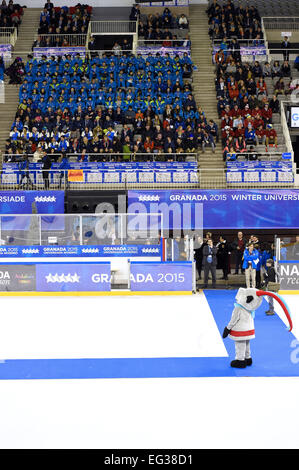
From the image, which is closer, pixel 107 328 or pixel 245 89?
pixel 107 328

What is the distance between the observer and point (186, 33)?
1353 inches

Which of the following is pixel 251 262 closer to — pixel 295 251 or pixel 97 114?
pixel 295 251

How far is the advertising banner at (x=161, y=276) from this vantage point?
19.0m

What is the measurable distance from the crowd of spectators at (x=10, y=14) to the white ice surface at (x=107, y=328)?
2265 centimetres

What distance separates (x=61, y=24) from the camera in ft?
114

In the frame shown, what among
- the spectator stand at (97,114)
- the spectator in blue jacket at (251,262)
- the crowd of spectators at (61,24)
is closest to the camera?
the spectator in blue jacket at (251,262)

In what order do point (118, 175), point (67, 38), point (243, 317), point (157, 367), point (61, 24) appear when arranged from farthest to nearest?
point (61, 24) < point (67, 38) < point (118, 175) < point (157, 367) < point (243, 317)

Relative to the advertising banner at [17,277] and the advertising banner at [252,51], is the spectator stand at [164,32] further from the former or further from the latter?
the advertising banner at [17,277]

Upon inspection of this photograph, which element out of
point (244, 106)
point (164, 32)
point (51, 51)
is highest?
point (164, 32)

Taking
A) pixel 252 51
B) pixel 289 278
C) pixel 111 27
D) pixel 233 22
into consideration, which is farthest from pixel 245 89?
pixel 289 278

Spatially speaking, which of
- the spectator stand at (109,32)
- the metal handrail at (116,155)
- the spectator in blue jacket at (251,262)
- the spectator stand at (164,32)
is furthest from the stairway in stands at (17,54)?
the spectator in blue jacket at (251,262)

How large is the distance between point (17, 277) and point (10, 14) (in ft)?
75.8
